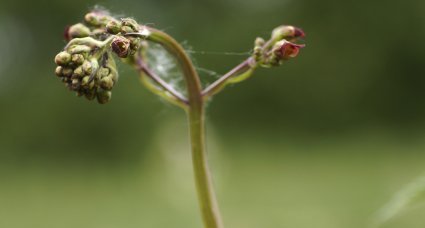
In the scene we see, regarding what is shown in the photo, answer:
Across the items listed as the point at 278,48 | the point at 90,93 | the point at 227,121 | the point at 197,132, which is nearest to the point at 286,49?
the point at 278,48

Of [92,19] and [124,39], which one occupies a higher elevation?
[92,19]

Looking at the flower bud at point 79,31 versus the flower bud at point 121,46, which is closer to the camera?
the flower bud at point 121,46

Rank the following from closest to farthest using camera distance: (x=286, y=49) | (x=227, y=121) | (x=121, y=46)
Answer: (x=121, y=46), (x=286, y=49), (x=227, y=121)

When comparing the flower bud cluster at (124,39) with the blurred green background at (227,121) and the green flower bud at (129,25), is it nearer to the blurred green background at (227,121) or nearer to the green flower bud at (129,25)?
the green flower bud at (129,25)

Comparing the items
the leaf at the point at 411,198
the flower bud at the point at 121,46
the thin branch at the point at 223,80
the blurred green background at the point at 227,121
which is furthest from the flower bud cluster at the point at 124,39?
the blurred green background at the point at 227,121

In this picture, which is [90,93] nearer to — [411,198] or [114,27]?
[114,27]

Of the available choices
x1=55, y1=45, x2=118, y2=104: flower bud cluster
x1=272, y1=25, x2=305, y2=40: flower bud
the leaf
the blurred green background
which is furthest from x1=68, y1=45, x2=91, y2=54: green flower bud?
the blurred green background

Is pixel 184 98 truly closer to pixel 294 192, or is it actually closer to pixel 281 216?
pixel 281 216
